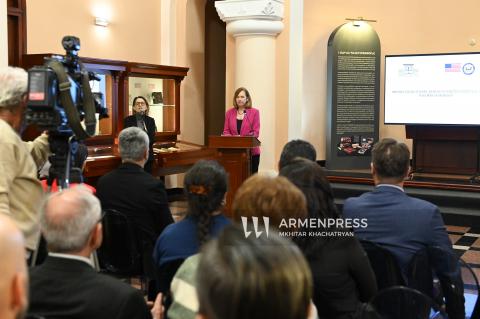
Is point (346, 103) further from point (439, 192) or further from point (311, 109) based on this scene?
point (439, 192)

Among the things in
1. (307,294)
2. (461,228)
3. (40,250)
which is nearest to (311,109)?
(461,228)

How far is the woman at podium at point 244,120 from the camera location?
23.4 feet

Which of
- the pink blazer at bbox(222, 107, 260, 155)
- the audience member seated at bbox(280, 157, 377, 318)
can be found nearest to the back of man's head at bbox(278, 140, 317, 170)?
the audience member seated at bbox(280, 157, 377, 318)

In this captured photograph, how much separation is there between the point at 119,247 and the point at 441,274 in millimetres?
1698

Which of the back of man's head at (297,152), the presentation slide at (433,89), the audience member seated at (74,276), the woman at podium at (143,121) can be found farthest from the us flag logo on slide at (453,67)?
the audience member seated at (74,276)

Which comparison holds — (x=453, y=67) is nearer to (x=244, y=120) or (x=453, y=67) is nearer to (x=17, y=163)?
(x=244, y=120)

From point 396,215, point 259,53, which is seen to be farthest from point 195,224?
point 259,53

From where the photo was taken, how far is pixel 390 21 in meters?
9.49

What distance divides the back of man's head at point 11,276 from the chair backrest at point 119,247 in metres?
2.08

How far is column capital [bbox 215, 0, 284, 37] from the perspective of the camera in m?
7.96

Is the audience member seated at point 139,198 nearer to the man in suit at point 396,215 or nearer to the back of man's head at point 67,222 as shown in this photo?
the man in suit at point 396,215

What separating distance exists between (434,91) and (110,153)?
13.7 ft

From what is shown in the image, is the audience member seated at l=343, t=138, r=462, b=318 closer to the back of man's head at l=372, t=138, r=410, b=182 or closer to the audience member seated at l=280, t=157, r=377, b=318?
the back of man's head at l=372, t=138, r=410, b=182

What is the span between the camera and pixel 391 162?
284 cm
